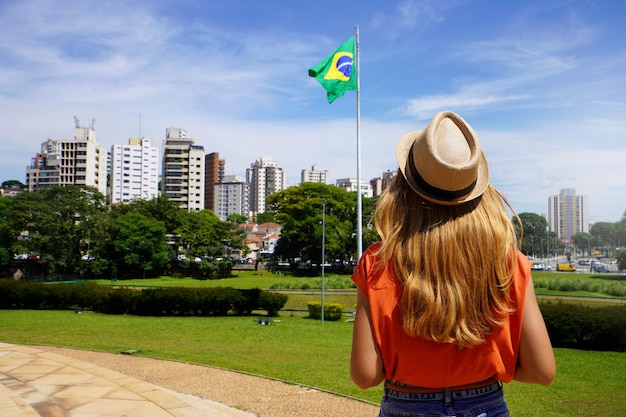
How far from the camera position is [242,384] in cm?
931

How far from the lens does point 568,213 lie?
15775cm

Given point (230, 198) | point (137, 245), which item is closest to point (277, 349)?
point (137, 245)

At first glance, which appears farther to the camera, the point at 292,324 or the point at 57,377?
the point at 292,324

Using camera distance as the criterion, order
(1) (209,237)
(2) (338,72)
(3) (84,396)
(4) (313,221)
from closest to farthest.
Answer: (3) (84,396)
(2) (338,72)
(4) (313,221)
(1) (209,237)

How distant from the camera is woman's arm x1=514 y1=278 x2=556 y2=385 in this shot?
170 cm

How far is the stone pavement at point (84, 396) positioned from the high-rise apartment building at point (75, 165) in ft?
338

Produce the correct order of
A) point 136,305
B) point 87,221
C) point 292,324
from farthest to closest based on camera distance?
point 87,221
point 136,305
point 292,324

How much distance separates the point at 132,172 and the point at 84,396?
414 ft

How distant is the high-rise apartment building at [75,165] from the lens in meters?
106

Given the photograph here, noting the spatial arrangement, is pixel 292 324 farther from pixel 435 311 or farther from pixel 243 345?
pixel 435 311

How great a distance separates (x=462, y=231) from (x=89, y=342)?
47.8 ft

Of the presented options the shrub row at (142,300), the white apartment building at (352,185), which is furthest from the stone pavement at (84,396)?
the white apartment building at (352,185)

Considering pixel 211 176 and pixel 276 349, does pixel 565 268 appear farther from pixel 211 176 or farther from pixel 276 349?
pixel 211 176

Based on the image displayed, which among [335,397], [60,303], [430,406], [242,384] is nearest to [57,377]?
[242,384]
